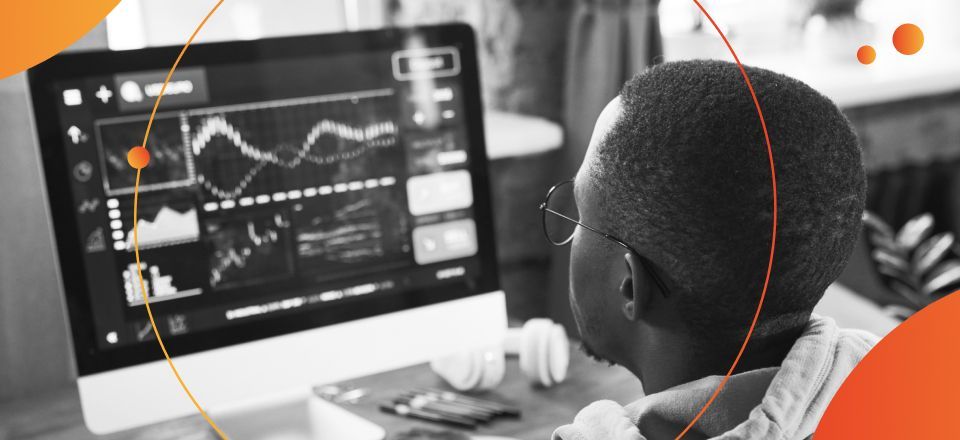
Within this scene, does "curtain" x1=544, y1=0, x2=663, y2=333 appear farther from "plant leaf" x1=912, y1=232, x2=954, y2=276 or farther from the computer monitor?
"plant leaf" x1=912, y1=232, x2=954, y2=276

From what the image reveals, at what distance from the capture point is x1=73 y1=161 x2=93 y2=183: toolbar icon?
2.73ft

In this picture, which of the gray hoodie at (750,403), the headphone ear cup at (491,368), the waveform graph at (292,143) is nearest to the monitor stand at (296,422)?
the headphone ear cup at (491,368)

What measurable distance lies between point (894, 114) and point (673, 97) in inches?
69.4

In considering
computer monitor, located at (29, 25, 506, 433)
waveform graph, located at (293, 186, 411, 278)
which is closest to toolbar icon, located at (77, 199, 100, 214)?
computer monitor, located at (29, 25, 506, 433)

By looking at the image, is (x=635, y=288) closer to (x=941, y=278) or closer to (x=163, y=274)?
(x=163, y=274)

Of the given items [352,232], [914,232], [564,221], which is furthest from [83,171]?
[914,232]

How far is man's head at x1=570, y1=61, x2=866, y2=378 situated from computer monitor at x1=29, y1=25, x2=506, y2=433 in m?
0.43

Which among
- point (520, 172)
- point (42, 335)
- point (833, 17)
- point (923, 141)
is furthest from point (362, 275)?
point (923, 141)

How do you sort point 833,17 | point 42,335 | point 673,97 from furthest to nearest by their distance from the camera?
point 833,17 < point 42,335 < point 673,97

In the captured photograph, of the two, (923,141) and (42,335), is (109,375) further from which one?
(923,141)

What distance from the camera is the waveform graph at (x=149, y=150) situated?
0.84 metres

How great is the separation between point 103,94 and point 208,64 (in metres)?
0.10

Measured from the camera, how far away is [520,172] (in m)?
0.83

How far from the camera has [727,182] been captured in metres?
0.47
